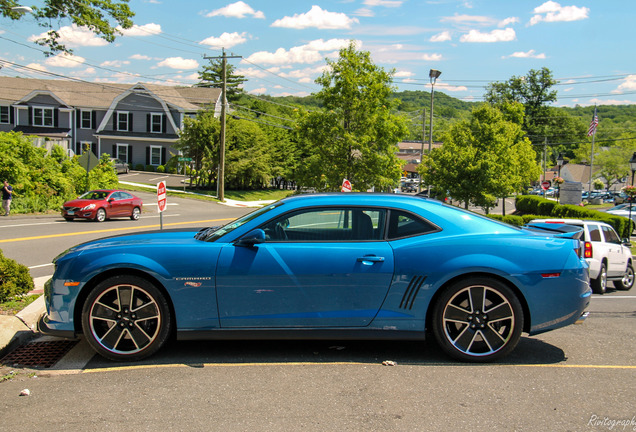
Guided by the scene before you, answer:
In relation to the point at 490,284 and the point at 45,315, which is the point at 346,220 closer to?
the point at 490,284

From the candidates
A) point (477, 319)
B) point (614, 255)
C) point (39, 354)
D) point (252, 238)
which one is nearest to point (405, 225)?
point (477, 319)

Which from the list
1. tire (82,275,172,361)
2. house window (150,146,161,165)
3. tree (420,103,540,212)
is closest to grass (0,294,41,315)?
tire (82,275,172,361)

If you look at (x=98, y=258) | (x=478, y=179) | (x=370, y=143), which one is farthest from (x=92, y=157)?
(x=98, y=258)

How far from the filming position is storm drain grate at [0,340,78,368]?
4902 mm

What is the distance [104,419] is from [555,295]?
12.5 feet

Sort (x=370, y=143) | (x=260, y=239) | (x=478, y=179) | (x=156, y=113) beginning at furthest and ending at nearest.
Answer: (x=156, y=113), (x=478, y=179), (x=370, y=143), (x=260, y=239)

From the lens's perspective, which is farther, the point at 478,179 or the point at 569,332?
the point at 478,179

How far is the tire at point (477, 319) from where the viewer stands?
187 inches

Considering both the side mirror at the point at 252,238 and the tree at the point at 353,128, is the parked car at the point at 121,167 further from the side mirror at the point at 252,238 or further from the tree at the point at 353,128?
the side mirror at the point at 252,238

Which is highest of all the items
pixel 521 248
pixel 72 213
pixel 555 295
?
pixel 521 248

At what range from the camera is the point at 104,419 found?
364cm

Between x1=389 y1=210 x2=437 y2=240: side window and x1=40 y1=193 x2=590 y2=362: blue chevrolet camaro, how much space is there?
0.05ft

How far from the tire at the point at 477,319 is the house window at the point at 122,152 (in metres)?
56.3

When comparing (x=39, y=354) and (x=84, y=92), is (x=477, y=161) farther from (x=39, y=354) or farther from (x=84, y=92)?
(x=84, y=92)
